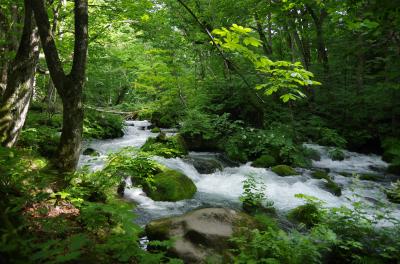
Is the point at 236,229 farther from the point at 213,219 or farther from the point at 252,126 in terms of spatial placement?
the point at 252,126

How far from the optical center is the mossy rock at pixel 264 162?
39.5ft

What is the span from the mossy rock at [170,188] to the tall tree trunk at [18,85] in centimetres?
329

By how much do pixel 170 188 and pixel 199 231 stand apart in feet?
9.93

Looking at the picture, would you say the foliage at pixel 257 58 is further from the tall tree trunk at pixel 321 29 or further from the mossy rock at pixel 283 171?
the tall tree trunk at pixel 321 29

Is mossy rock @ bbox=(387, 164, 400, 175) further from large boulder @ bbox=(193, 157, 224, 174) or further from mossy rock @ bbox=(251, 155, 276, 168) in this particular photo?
large boulder @ bbox=(193, 157, 224, 174)

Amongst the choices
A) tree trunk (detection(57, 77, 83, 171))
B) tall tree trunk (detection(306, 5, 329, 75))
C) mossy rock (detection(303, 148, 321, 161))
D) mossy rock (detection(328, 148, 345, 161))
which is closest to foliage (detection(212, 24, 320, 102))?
tree trunk (detection(57, 77, 83, 171))

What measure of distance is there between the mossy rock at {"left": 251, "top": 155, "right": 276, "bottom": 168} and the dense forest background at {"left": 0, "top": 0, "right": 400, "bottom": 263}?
58 millimetres

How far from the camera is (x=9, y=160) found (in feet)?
13.4

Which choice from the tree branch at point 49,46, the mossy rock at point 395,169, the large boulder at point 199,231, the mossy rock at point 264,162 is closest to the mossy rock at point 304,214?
the large boulder at point 199,231

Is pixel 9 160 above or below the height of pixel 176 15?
below

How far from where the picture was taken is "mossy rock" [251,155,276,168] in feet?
39.5

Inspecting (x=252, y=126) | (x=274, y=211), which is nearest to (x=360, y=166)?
(x=252, y=126)

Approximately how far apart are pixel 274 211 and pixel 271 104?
9333 mm

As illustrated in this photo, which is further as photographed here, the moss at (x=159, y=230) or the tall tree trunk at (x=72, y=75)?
the moss at (x=159, y=230)
